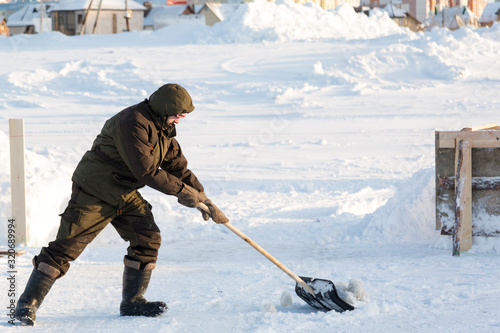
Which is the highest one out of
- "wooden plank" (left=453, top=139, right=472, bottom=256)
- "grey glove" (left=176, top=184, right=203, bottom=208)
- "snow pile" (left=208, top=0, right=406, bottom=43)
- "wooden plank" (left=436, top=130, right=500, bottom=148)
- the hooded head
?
the hooded head

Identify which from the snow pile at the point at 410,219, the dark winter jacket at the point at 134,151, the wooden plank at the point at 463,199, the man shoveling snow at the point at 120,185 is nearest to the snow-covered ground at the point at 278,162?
the snow pile at the point at 410,219


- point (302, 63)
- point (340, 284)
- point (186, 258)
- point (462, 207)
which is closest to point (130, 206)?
point (340, 284)

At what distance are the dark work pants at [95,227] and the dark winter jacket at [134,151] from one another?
68mm

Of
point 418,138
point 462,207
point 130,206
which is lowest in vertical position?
point 418,138

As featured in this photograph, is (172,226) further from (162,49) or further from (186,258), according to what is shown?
(162,49)

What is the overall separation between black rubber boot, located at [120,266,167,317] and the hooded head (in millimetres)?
Result: 974

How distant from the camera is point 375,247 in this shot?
654 cm

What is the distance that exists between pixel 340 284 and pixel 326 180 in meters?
6.33

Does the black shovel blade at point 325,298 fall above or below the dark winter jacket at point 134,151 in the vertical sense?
below

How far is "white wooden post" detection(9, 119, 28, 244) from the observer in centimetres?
634

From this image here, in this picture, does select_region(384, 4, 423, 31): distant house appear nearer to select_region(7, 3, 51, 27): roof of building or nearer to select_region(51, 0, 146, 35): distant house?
select_region(51, 0, 146, 35): distant house

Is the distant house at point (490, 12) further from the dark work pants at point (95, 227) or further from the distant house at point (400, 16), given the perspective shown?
the dark work pants at point (95, 227)

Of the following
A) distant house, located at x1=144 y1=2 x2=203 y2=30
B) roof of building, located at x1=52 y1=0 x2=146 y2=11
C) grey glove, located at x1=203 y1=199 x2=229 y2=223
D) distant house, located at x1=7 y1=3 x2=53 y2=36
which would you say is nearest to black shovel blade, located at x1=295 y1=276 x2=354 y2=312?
grey glove, located at x1=203 y1=199 x2=229 y2=223

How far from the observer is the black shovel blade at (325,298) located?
416 cm
